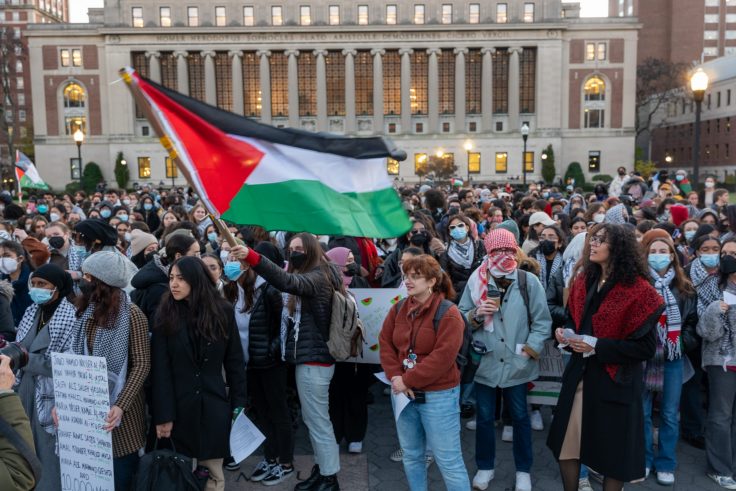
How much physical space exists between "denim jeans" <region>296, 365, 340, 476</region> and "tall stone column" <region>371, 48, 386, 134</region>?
6441cm

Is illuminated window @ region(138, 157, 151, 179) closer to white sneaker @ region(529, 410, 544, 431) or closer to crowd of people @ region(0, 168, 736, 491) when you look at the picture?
crowd of people @ region(0, 168, 736, 491)

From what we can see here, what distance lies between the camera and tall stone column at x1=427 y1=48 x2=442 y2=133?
6775 centimetres

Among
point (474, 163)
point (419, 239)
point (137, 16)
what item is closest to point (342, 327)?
point (419, 239)

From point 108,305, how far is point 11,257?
3.52 m

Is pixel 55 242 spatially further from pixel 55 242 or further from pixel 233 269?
pixel 233 269

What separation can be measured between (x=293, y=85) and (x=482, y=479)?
216ft

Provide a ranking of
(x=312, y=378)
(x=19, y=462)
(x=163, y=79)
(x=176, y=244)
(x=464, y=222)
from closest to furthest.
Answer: (x=19, y=462)
(x=312, y=378)
(x=176, y=244)
(x=464, y=222)
(x=163, y=79)

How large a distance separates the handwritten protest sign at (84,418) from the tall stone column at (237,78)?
65.1 metres

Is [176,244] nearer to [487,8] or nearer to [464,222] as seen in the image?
[464,222]

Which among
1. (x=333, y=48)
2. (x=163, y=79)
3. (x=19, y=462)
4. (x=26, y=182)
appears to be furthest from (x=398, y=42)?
(x=19, y=462)

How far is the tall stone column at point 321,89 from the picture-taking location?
223ft

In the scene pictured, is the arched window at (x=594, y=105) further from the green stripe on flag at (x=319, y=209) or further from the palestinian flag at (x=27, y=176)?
the green stripe on flag at (x=319, y=209)

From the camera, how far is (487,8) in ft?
225

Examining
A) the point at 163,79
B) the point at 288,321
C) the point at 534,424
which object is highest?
the point at 163,79
